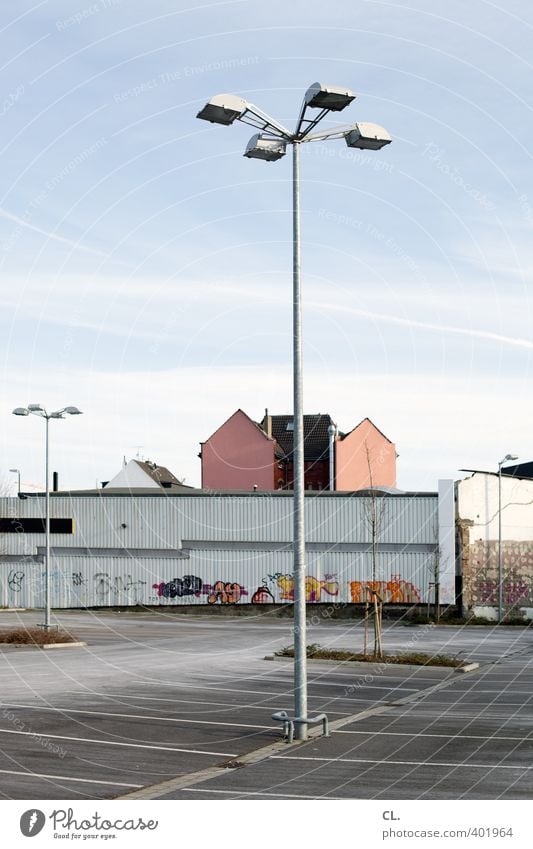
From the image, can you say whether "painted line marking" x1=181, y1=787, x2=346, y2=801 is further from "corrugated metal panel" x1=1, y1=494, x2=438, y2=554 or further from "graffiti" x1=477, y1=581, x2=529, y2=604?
"graffiti" x1=477, y1=581, x2=529, y2=604

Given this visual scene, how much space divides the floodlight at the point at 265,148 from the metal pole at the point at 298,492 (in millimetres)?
249

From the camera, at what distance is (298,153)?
17.8 m

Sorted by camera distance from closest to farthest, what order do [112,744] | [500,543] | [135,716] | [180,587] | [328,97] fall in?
[328,97] → [112,744] → [135,716] → [500,543] → [180,587]

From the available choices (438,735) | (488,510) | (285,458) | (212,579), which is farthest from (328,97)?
(285,458)

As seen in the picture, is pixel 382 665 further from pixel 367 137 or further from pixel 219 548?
pixel 219 548

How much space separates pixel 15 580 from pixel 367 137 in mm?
51732

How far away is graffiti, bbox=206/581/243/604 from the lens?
59744mm

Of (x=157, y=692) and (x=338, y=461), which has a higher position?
(x=338, y=461)

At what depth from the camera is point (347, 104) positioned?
663 inches

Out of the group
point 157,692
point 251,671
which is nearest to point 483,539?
point 251,671

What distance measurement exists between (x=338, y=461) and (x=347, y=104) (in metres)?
58.9

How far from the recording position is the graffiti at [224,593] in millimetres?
59744

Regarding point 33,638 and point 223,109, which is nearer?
point 223,109
